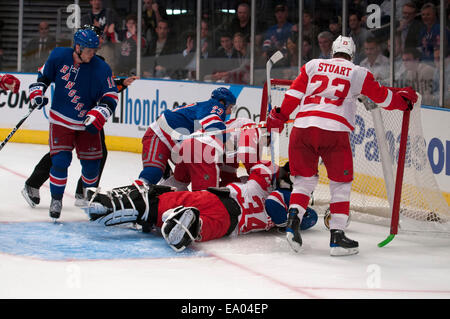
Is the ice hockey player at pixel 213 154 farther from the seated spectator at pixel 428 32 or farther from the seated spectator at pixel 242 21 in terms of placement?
the seated spectator at pixel 242 21

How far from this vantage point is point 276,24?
24.8 feet

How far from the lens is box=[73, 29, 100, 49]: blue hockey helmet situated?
4434 millimetres

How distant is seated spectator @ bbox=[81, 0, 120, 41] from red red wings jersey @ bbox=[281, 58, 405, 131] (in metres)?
5.22

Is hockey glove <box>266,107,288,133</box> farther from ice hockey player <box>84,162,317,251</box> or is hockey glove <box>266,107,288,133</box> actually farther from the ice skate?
the ice skate

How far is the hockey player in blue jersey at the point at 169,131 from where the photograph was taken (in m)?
4.61

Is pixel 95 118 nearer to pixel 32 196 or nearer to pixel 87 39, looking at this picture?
pixel 87 39

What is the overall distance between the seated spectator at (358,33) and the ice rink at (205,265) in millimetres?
2168

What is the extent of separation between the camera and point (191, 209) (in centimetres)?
377

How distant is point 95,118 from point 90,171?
1.54ft

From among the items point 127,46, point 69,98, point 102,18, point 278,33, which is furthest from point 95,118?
point 102,18

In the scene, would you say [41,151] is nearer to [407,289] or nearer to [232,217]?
[232,217]

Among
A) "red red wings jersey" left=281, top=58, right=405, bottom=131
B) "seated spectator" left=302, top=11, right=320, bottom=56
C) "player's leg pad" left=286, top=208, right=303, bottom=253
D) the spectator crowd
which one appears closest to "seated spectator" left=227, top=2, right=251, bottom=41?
the spectator crowd

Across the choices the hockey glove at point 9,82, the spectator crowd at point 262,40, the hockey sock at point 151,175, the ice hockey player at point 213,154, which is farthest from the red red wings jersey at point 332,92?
the spectator crowd at point 262,40
